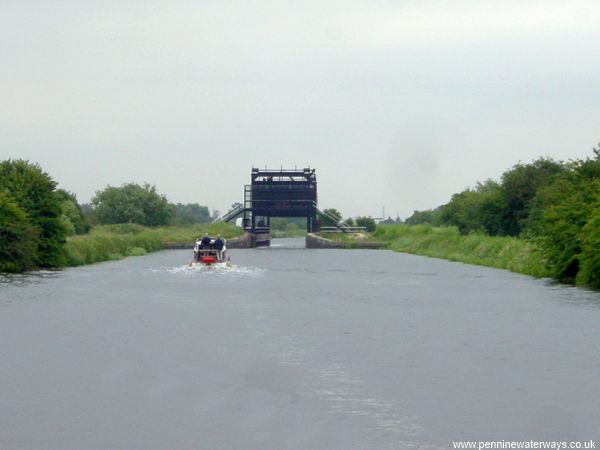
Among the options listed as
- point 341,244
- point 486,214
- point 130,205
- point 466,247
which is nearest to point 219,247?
point 466,247

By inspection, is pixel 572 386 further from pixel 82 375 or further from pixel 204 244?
pixel 204 244

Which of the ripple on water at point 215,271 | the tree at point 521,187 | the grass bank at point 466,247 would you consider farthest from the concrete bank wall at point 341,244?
the ripple on water at point 215,271

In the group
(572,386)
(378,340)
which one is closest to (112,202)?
(378,340)

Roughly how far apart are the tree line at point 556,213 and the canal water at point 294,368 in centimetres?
315

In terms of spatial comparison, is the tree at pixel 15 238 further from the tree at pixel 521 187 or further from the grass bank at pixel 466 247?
the tree at pixel 521 187

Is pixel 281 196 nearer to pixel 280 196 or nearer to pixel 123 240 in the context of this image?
pixel 280 196

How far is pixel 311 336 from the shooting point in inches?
1218

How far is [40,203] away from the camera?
65.4 m

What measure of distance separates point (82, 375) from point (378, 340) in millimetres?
9894

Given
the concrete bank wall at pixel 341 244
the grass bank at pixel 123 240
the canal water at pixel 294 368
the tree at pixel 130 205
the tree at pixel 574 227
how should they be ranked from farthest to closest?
the tree at pixel 130 205 → the concrete bank wall at pixel 341 244 → the grass bank at pixel 123 240 → the tree at pixel 574 227 → the canal water at pixel 294 368

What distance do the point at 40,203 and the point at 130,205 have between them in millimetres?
71410

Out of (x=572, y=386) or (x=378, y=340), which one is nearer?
(x=572, y=386)

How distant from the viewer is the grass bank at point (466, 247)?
63.0 metres

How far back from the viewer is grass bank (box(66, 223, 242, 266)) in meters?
74.1
